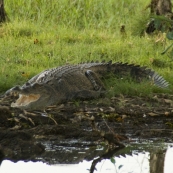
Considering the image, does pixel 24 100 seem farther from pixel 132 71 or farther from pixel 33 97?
pixel 132 71

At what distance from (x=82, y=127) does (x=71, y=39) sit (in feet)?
13.1

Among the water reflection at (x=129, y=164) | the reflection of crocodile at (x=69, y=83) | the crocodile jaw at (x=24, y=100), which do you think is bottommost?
the water reflection at (x=129, y=164)

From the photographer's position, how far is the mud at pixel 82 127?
578 centimetres

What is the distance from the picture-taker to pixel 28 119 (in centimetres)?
649

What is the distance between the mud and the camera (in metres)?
5.78

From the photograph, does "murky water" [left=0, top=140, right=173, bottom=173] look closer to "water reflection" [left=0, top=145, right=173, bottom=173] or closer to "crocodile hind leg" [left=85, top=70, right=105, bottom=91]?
"water reflection" [left=0, top=145, right=173, bottom=173]

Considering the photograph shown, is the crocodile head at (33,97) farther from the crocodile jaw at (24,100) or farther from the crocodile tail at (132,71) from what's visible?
the crocodile tail at (132,71)

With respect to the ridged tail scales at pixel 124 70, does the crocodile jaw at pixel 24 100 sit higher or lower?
lower

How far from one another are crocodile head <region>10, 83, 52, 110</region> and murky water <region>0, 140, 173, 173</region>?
99 cm

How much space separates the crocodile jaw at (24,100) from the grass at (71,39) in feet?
2.48

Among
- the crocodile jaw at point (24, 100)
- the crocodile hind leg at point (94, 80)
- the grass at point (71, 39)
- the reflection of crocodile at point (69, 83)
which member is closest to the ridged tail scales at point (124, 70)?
the reflection of crocodile at point (69, 83)

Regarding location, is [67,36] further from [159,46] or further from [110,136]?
[110,136]

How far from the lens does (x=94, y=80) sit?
322 inches

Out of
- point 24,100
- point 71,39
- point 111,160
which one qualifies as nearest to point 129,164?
point 111,160
